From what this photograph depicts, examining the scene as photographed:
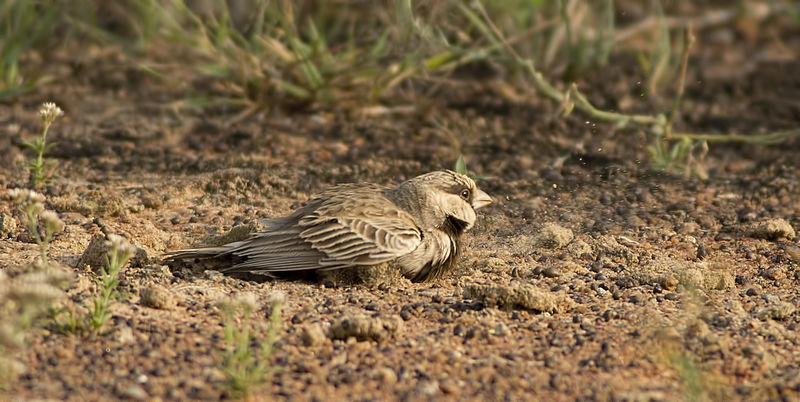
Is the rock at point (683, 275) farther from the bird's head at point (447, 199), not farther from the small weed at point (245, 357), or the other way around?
the small weed at point (245, 357)

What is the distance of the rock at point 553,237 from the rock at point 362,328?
178cm

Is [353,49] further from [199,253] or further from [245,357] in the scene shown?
[245,357]

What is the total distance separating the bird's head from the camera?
206 inches

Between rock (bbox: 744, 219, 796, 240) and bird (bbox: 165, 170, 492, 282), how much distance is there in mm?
1782

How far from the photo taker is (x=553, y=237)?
5539mm

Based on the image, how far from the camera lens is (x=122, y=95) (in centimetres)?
812

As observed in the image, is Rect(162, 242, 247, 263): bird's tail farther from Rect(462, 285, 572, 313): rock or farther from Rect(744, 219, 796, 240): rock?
Rect(744, 219, 796, 240): rock

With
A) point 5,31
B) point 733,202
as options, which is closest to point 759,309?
point 733,202

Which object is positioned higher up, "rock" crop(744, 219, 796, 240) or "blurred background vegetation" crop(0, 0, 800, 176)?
"blurred background vegetation" crop(0, 0, 800, 176)

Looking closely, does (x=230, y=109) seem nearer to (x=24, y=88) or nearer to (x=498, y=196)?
(x=24, y=88)

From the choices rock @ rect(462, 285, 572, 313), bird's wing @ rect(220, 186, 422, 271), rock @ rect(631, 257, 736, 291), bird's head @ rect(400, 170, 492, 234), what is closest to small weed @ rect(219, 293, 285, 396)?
bird's wing @ rect(220, 186, 422, 271)

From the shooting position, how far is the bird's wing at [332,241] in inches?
193

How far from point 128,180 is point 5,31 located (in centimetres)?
241

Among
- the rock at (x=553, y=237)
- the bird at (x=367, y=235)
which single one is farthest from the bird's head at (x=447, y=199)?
the rock at (x=553, y=237)
